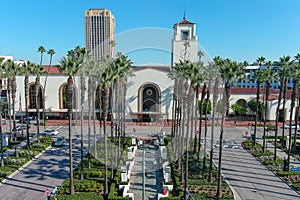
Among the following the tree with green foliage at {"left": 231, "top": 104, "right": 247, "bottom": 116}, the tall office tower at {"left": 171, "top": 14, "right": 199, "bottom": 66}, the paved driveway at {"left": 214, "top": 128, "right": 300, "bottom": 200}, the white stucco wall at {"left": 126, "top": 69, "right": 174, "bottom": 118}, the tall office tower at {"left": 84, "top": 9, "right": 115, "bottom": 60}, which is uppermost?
the tall office tower at {"left": 84, "top": 9, "right": 115, "bottom": 60}

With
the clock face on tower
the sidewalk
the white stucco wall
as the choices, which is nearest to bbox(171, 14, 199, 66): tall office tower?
the clock face on tower

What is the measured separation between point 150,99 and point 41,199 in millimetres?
38477

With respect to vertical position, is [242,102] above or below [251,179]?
above

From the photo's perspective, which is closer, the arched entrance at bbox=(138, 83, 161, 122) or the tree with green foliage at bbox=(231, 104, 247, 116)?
the arched entrance at bbox=(138, 83, 161, 122)

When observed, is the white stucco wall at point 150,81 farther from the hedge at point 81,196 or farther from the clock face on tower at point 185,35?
the hedge at point 81,196

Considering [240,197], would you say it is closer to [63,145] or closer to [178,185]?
[178,185]

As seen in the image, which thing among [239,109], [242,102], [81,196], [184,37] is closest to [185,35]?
[184,37]

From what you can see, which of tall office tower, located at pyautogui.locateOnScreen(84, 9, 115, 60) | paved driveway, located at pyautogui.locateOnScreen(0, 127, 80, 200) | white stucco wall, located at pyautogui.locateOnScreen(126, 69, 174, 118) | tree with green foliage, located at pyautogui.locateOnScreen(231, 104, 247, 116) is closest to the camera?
paved driveway, located at pyautogui.locateOnScreen(0, 127, 80, 200)

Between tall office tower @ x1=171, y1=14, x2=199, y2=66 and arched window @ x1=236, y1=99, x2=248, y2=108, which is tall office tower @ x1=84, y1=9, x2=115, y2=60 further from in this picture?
arched window @ x1=236, y1=99, x2=248, y2=108

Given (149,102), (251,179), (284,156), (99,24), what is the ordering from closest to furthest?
(251,179)
(284,156)
(149,102)
(99,24)

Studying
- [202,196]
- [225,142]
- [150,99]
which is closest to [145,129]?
[150,99]

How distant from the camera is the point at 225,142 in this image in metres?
40.4

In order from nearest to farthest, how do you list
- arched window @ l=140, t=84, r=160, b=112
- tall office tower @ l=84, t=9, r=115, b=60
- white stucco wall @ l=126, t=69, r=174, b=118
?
1. white stucco wall @ l=126, t=69, r=174, b=118
2. arched window @ l=140, t=84, r=160, b=112
3. tall office tower @ l=84, t=9, r=115, b=60

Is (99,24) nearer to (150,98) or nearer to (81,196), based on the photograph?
(150,98)
